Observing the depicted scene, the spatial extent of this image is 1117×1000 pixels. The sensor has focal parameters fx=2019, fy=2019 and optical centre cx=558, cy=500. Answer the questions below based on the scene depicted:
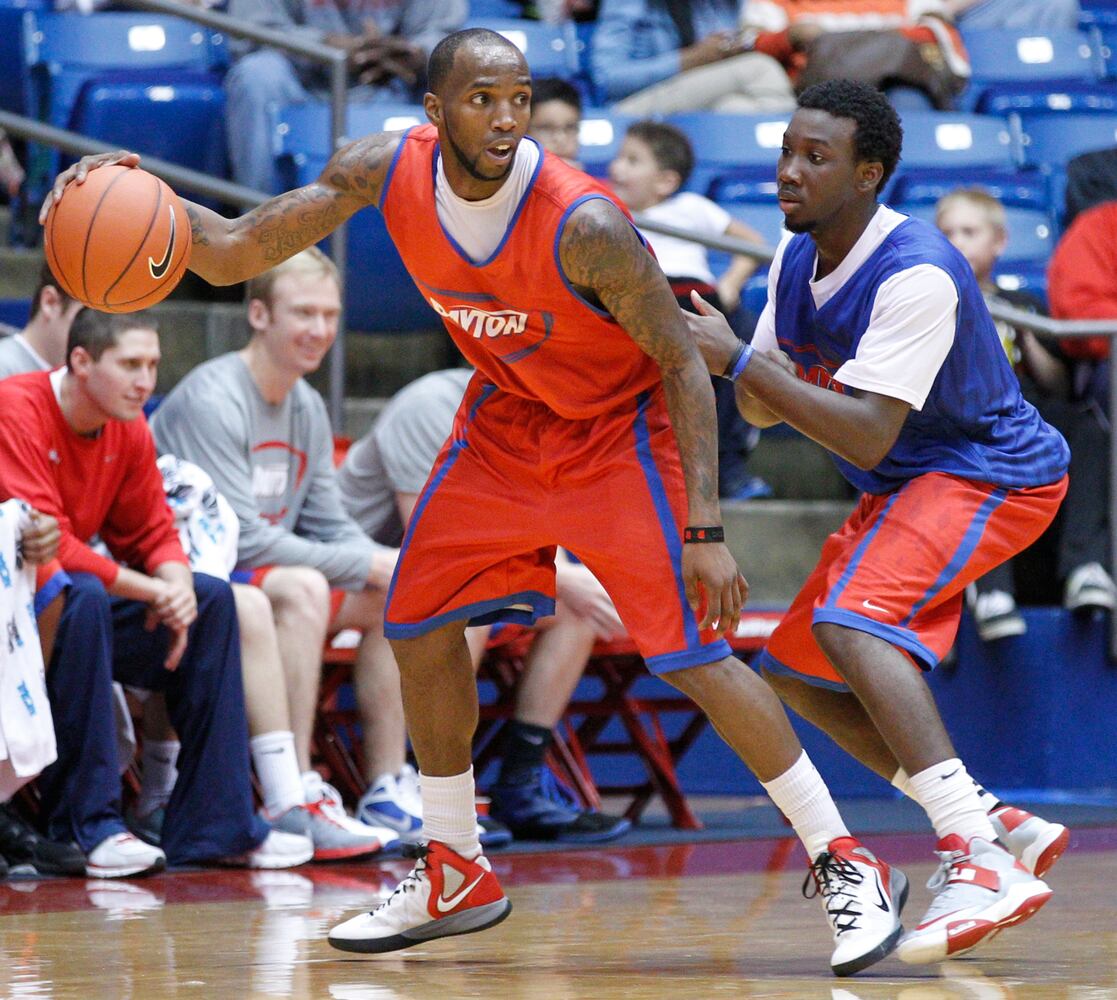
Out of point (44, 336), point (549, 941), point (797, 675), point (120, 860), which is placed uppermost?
point (44, 336)

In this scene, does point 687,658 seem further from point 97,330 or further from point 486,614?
point 97,330

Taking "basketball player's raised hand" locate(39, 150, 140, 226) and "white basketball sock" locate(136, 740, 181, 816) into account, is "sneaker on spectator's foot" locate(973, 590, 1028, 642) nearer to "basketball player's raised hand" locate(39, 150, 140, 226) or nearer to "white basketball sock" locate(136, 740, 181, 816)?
"white basketball sock" locate(136, 740, 181, 816)

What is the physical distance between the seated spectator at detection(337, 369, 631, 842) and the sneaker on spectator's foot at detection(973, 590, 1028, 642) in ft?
4.65

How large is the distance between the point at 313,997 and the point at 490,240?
137cm

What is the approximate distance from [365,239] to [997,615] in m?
2.46

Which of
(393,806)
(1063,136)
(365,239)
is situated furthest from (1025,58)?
(393,806)

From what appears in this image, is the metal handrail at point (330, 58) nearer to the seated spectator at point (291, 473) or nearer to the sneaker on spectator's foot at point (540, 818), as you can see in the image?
the seated spectator at point (291, 473)

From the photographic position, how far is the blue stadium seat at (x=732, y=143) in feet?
26.6

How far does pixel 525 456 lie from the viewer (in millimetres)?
3828

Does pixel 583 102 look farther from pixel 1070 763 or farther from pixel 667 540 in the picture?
pixel 667 540

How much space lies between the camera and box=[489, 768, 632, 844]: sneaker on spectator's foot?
5637 millimetres

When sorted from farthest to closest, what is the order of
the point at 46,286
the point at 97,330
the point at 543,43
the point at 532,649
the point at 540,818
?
the point at 543,43, the point at 532,649, the point at 540,818, the point at 46,286, the point at 97,330

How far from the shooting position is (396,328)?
7215mm

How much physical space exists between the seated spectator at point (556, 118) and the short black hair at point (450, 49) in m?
2.97
